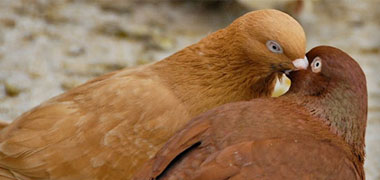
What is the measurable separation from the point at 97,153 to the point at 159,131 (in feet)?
1.02

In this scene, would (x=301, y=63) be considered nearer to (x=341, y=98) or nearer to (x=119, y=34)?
(x=341, y=98)

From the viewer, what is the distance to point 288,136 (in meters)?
2.31

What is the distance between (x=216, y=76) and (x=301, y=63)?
19.5 inches

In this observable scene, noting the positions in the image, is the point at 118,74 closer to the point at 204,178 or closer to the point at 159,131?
the point at 159,131

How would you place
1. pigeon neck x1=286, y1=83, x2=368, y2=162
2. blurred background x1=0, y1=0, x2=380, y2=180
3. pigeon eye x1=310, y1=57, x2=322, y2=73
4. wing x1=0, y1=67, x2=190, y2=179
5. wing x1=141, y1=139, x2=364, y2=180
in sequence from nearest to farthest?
wing x1=141, y1=139, x2=364, y2=180 < pigeon neck x1=286, y1=83, x2=368, y2=162 < pigeon eye x1=310, y1=57, x2=322, y2=73 < wing x1=0, y1=67, x2=190, y2=179 < blurred background x1=0, y1=0, x2=380, y2=180

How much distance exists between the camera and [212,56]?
312 centimetres

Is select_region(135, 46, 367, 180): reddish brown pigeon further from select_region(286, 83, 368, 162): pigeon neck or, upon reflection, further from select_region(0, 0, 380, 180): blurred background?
select_region(0, 0, 380, 180): blurred background

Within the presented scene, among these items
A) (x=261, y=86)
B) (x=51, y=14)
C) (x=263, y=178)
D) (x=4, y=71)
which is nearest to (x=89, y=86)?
(x=261, y=86)

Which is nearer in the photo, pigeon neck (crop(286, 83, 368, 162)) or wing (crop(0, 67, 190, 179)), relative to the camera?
pigeon neck (crop(286, 83, 368, 162))

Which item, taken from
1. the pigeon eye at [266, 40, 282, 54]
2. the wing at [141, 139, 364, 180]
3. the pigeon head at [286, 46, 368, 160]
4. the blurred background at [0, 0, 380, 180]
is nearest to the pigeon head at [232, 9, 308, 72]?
the pigeon eye at [266, 40, 282, 54]

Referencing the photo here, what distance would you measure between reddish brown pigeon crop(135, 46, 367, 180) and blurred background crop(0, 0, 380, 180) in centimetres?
220

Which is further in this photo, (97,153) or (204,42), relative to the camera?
(204,42)

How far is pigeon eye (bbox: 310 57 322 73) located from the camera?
8.58ft

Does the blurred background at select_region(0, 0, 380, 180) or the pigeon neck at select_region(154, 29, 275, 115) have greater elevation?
the blurred background at select_region(0, 0, 380, 180)
